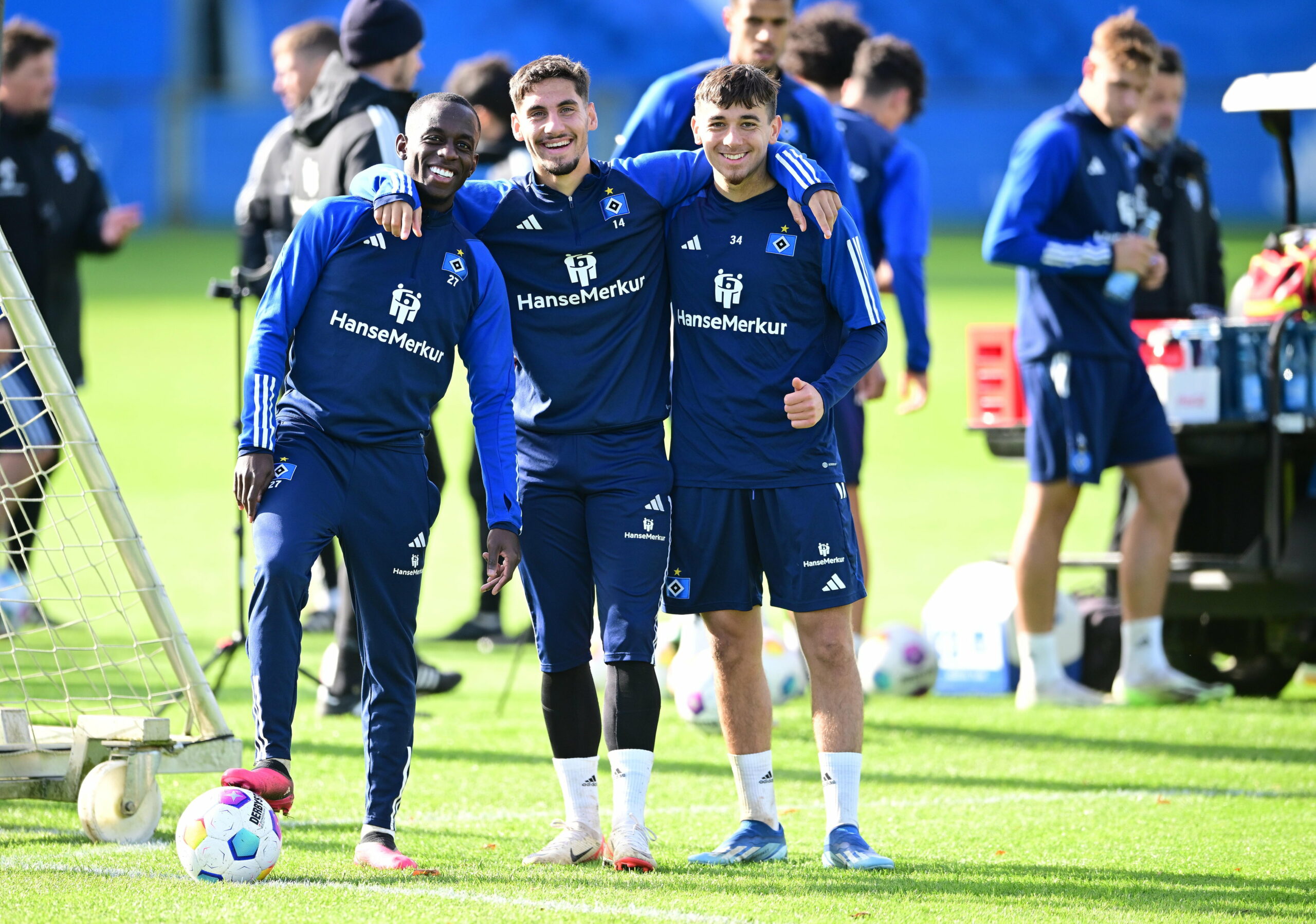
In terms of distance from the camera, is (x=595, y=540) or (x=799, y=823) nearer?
(x=595, y=540)

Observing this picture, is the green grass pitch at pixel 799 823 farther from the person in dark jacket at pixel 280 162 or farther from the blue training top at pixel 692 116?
the blue training top at pixel 692 116

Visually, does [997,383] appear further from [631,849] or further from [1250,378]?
[631,849]

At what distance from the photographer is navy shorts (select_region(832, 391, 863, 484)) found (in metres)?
7.31

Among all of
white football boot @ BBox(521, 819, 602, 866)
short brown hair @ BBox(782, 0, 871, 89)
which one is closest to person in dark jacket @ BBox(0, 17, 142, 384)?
short brown hair @ BBox(782, 0, 871, 89)

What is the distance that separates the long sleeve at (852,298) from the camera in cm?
504

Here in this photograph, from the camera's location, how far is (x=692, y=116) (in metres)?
6.48

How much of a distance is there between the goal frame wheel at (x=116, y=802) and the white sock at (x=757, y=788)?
1.64 meters

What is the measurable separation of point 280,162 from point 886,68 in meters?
2.95

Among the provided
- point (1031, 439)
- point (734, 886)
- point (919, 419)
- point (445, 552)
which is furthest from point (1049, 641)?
point (919, 419)

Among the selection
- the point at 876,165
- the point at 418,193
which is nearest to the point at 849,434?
the point at 876,165

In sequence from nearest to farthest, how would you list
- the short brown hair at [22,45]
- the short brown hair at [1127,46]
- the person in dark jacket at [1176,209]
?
the short brown hair at [1127,46] < the person in dark jacket at [1176,209] < the short brown hair at [22,45]

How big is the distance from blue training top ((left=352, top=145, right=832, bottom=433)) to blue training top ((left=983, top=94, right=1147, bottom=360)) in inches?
110

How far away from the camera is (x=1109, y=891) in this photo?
15.1 feet

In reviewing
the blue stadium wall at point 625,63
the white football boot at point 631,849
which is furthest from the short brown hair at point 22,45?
the blue stadium wall at point 625,63
